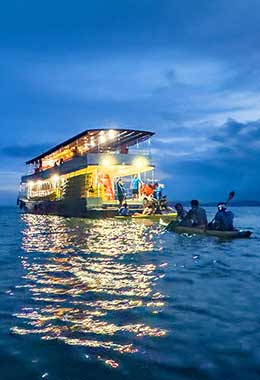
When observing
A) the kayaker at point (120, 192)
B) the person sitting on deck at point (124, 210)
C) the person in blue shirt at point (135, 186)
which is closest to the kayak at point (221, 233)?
the person sitting on deck at point (124, 210)

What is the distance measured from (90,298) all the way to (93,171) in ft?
97.8

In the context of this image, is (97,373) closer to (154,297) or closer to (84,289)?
(154,297)

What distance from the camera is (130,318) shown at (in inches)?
248

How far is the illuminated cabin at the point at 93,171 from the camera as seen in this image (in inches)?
1347

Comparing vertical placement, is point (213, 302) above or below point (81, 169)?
below

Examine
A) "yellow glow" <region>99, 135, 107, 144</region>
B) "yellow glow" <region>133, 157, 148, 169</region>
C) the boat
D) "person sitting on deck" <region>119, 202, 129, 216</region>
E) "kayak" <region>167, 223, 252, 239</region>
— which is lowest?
"kayak" <region>167, 223, 252, 239</region>

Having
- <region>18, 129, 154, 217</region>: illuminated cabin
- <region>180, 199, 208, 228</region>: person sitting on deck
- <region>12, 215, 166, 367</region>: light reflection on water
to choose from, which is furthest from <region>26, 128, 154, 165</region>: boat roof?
<region>12, 215, 166, 367</region>: light reflection on water

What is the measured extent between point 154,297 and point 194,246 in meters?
8.46

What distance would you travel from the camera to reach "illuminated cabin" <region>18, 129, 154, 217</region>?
1347 inches

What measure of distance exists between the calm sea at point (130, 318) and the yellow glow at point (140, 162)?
905 inches

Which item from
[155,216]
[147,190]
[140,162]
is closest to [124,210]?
[155,216]

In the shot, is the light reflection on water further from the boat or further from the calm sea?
the boat

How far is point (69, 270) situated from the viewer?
10430 mm

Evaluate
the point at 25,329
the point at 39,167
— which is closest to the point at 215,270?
the point at 25,329
